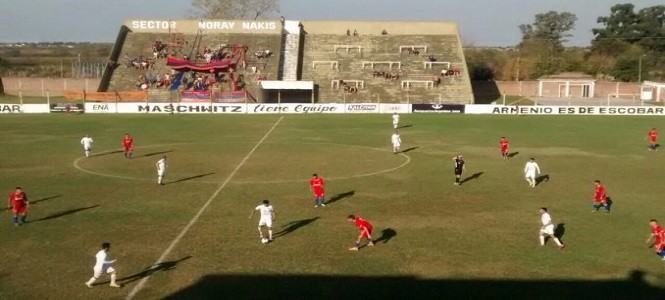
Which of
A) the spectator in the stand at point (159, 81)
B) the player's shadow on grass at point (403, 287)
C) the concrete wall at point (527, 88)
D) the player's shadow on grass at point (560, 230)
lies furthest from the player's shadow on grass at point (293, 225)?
the concrete wall at point (527, 88)

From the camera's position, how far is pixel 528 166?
2761 centimetres

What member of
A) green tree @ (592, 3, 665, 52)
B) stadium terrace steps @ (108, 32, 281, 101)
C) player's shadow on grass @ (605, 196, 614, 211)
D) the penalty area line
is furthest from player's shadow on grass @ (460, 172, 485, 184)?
green tree @ (592, 3, 665, 52)

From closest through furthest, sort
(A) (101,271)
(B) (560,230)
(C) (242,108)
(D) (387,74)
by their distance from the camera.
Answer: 1. (A) (101,271)
2. (B) (560,230)
3. (C) (242,108)
4. (D) (387,74)

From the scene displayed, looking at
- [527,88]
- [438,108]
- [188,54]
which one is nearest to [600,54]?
[527,88]

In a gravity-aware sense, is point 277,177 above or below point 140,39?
below

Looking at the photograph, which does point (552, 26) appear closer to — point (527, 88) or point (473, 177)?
point (527, 88)

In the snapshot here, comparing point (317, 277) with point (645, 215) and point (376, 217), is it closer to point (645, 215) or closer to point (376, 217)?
point (376, 217)

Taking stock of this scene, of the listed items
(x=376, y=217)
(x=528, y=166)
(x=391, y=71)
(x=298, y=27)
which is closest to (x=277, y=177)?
(x=376, y=217)

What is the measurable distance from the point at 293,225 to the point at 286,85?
52.4 metres

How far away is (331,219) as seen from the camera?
71.4 ft

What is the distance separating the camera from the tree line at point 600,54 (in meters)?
101

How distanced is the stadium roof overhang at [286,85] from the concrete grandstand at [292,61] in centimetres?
12

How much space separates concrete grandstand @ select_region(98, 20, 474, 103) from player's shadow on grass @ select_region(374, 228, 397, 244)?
1978 inches

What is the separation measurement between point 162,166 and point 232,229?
8403 millimetres
